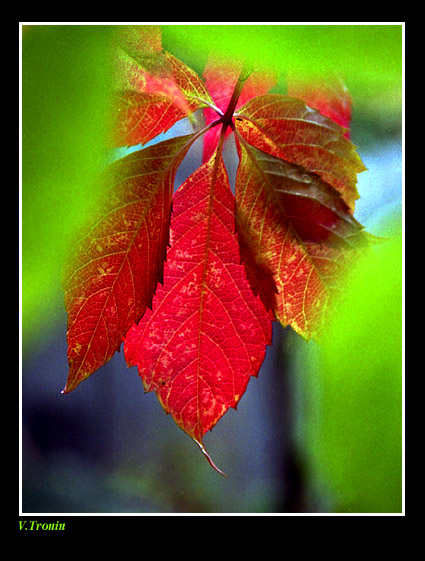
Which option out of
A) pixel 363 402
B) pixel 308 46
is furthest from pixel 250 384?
pixel 308 46

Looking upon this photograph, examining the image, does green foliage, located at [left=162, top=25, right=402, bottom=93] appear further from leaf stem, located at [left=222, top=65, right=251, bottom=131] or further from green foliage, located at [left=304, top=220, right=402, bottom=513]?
green foliage, located at [left=304, top=220, right=402, bottom=513]

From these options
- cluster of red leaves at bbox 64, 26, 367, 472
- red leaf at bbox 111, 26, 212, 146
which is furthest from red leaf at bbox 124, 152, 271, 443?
red leaf at bbox 111, 26, 212, 146

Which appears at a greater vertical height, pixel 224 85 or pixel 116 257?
pixel 224 85

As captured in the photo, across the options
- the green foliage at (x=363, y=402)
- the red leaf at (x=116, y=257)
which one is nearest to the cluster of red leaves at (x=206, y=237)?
the red leaf at (x=116, y=257)

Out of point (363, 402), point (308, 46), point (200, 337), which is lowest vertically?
point (363, 402)

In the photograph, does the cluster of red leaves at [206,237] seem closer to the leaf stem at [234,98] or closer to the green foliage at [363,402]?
the leaf stem at [234,98]

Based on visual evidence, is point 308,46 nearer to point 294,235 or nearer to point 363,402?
point 294,235
